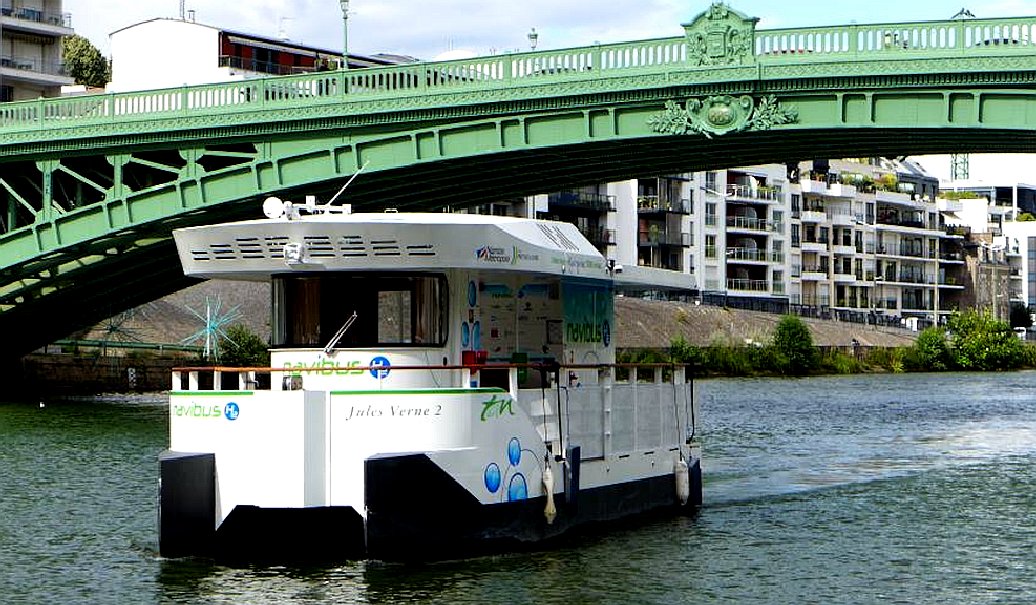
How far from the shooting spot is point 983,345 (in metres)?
118

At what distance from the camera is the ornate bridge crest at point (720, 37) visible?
43.4m

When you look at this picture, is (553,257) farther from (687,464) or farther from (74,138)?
(74,138)

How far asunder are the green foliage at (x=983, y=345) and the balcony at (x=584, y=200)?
893 inches

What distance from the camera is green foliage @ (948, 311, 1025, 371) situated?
117 meters

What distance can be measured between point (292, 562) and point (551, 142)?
25.3m

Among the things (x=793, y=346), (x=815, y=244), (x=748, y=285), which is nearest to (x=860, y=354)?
(x=793, y=346)

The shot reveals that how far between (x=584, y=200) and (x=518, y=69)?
222 feet

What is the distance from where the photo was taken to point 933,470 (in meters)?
38.5

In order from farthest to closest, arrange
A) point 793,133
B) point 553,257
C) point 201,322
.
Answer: point 201,322
point 793,133
point 553,257

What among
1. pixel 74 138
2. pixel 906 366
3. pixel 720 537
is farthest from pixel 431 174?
pixel 906 366

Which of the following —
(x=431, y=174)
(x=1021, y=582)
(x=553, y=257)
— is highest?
(x=431, y=174)

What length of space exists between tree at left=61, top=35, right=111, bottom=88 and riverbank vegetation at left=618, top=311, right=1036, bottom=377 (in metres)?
61.3

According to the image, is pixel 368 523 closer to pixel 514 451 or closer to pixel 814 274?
pixel 514 451

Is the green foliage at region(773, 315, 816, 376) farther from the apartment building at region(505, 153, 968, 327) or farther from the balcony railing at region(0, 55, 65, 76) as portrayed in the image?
the balcony railing at region(0, 55, 65, 76)
